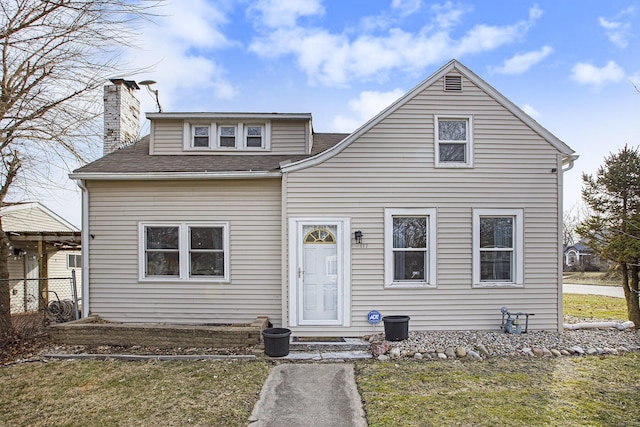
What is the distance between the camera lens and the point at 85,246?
899 centimetres

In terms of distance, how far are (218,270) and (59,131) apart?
3.98 m

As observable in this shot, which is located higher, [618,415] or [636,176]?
[636,176]

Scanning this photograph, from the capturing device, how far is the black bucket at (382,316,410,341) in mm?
7691

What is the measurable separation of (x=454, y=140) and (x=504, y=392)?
5.15m

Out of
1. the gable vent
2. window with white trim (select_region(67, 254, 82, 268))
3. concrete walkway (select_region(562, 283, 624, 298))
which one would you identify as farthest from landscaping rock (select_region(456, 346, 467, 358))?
window with white trim (select_region(67, 254, 82, 268))

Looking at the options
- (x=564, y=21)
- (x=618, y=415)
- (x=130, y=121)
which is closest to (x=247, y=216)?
(x=130, y=121)

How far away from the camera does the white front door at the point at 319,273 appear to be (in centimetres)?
840

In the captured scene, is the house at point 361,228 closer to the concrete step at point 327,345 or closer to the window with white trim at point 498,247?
the window with white trim at point 498,247

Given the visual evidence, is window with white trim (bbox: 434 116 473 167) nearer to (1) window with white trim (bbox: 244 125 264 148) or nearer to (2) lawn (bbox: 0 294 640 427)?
(2) lawn (bbox: 0 294 640 427)

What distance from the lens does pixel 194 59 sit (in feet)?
34.8

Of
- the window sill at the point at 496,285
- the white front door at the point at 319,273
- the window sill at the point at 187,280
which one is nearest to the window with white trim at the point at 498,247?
the window sill at the point at 496,285

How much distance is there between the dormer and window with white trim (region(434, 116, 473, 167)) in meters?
3.16

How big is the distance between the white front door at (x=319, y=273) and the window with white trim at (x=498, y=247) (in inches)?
108

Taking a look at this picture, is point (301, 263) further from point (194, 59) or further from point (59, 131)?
point (194, 59)
